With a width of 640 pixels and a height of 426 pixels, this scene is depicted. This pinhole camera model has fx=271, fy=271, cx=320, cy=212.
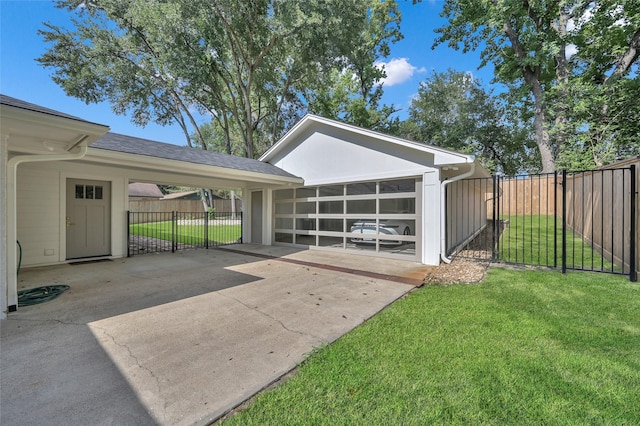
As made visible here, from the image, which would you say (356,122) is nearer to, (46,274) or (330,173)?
(330,173)

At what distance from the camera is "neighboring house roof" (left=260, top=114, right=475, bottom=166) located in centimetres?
620

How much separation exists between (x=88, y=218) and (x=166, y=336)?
647cm

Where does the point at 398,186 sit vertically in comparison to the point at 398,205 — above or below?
above

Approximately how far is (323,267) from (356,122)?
1519 cm

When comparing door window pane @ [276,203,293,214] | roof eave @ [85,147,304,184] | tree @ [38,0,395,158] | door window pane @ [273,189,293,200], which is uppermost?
tree @ [38,0,395,158]

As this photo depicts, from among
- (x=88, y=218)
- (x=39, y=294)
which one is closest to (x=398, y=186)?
(x=39, y=294)

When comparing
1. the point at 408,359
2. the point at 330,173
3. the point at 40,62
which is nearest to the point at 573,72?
the point at 330,173

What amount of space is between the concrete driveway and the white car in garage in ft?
5.08

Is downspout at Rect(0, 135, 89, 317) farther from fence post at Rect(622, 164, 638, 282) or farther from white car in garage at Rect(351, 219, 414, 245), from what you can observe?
fence post at Rect(622, 164, 638, 282)

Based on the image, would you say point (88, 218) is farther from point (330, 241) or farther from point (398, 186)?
point (398, 186)

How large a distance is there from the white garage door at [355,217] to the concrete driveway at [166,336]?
1.55 metres

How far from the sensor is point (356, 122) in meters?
19.4

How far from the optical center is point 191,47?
1478 centimetres

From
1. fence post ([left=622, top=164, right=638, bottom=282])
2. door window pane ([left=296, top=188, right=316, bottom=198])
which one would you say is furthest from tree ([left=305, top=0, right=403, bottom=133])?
fence post ([left=622, top=164, right=638, bottom=282])
